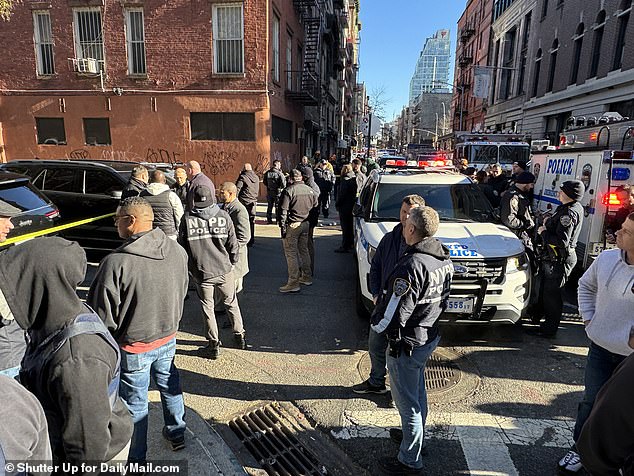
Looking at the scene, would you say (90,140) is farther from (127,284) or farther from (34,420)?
(34,420)

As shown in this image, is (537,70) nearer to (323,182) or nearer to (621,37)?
(621,37)

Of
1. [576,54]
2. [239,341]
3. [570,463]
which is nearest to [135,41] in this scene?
[239,341]

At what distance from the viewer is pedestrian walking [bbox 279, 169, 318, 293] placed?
248 inches

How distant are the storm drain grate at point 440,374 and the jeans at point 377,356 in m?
0.55

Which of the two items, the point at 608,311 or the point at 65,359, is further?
the point at 608,311

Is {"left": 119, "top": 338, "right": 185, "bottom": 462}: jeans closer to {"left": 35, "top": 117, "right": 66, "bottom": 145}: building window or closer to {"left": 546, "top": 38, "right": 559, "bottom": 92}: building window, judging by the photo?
{"left": 35, "top": 117, "right": 66, "bottom": 145}: building window

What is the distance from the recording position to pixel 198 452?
9.66ft

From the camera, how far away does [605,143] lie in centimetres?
723

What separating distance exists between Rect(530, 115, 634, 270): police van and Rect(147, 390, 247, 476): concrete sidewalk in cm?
572

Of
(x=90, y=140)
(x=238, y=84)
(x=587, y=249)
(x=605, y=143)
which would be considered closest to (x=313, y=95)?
(x=238, y=84)

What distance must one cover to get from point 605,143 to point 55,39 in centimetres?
1811

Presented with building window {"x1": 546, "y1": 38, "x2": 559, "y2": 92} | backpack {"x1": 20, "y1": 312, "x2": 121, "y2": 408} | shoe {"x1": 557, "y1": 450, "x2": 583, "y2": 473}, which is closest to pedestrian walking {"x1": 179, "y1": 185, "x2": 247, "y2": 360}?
backpack {"x1": 20, "y1": 312, "x2": 121, "y2": 408}

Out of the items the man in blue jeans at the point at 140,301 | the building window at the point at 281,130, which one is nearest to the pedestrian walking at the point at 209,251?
the man in blue jeans at the point at 140,301

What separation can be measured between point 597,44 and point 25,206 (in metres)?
26.2
